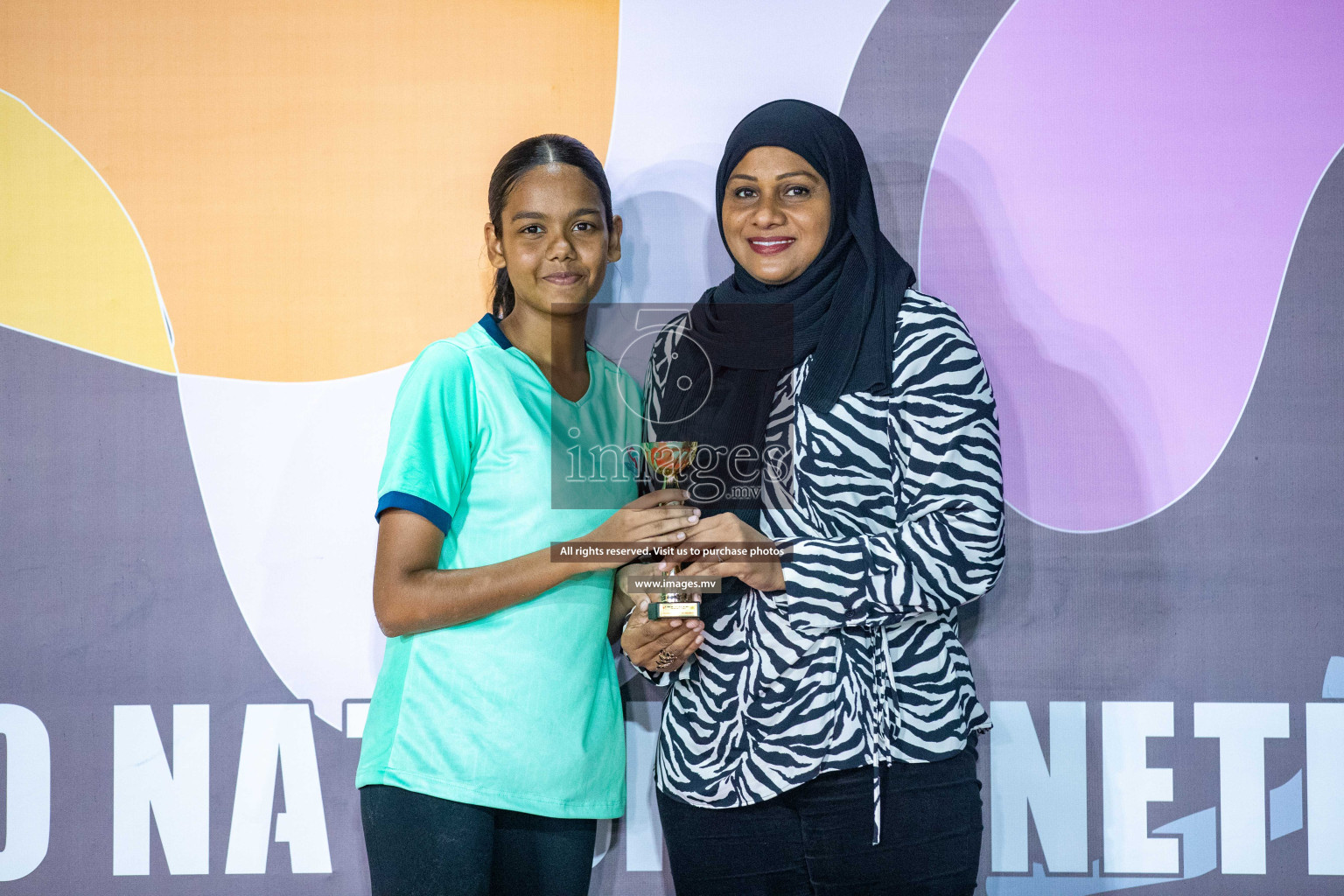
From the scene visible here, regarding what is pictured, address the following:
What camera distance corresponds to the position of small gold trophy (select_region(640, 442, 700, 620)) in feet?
5.24

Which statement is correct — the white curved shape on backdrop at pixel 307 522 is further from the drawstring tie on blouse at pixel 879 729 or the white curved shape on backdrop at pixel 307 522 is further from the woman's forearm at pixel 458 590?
the drawstring tie on blouse at pixel 879 729

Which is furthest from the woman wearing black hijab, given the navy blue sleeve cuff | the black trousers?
the navy blue sleeve cuff

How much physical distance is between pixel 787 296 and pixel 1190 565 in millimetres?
1210

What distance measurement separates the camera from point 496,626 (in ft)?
5.65

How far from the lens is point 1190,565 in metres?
2.14

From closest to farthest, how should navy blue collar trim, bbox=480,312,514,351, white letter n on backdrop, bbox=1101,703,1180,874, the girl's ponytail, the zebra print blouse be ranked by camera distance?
1. the zebra print blouse
2. navy blue collar trim, bbox=480,312,514,351
3. the girl's ponytail
4. white letter n on backdrop, bbox=1101,703,1180,874

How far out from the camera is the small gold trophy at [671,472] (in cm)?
160

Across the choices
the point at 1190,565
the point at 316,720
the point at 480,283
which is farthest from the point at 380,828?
the point at 1190,565

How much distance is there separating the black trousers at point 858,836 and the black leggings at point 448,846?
36cm

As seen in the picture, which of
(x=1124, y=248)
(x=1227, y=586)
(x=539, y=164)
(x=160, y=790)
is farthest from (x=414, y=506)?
(x=1227, y=586)

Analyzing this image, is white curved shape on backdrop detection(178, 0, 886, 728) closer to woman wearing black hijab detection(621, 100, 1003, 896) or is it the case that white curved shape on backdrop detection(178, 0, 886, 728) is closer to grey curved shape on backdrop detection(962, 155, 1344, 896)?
woman wearing black hijab detection(621, 100, 1003, 896)

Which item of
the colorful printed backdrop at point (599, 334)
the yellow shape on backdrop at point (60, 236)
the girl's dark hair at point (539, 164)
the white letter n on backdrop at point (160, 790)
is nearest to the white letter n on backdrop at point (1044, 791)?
the colorful printed backdrop at point (599, 334)

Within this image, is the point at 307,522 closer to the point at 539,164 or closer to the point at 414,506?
the point at 414,506

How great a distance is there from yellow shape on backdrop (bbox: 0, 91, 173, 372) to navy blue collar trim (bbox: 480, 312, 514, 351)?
3.10 feet
